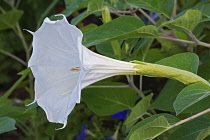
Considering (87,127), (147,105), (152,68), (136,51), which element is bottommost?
(87,127)

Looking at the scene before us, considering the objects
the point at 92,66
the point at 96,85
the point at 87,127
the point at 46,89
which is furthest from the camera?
the point at 87,127

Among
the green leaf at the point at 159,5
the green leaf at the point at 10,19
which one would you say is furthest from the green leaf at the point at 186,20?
the green leaf at the point at 10,19

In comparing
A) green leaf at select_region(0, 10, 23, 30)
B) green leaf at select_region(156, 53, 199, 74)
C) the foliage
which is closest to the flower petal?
the foliage

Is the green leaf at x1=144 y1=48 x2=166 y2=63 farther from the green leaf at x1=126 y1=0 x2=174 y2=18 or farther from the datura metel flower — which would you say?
the datura metel flower

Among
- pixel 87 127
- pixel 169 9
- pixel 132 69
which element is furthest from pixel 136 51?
pixel 87 127

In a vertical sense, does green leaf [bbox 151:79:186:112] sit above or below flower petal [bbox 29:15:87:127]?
below

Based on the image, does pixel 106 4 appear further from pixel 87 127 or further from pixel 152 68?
pixel 87 127
